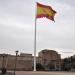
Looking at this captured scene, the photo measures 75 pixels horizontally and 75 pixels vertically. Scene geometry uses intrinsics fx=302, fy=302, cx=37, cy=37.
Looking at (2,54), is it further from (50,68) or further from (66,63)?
(66,63)

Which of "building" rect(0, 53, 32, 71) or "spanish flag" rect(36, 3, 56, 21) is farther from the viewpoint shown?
"building" rect(0, 53, 32, 71)

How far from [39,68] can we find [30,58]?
262 centimetres

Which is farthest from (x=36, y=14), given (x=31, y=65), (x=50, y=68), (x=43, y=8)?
(x=50, y=68)

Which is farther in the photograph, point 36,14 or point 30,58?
point 30,58

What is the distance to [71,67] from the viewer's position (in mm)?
63500

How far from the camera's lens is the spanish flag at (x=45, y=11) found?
44.5 metres

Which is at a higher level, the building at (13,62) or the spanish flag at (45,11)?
the spanish flag at (45,11)

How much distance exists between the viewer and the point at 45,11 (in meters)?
45.4

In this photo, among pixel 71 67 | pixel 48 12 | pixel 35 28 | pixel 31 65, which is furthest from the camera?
pixel 71 67

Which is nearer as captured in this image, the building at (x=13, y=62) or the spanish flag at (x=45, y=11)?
the spanish flag at (x=45, y=11)

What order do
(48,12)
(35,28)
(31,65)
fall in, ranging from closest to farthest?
(48,12)
(35,28)
(31,65)

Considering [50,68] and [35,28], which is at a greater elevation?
[35,28]

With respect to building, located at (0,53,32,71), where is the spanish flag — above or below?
above

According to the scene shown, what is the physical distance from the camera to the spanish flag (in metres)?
44.5
